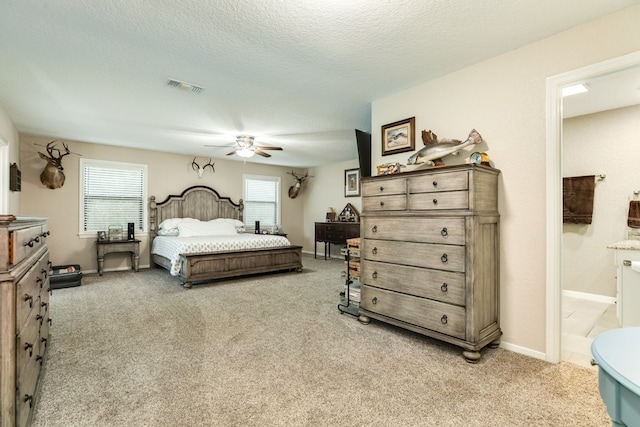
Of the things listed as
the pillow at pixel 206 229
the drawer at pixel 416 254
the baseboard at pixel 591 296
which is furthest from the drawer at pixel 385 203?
the pillow at pixel 206 229

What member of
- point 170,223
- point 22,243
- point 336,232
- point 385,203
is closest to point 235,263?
point 170,223

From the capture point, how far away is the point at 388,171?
3.14m

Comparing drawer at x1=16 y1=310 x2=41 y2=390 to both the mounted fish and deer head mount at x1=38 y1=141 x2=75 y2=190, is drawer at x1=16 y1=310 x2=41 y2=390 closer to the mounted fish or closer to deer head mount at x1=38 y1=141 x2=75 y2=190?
the mounted fish

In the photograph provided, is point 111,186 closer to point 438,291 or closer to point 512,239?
point 438,291

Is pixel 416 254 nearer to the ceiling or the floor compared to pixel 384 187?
nearer to the floor

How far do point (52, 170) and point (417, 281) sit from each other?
633cm

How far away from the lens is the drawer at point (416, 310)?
7.87 ft

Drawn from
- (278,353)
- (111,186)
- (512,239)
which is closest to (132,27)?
(278,353)

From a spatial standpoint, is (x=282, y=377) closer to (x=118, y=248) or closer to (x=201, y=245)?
(x=201, y=245)

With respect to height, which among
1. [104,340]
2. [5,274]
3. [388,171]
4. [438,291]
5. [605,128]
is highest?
[605,128]

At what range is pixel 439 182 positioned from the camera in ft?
8.32

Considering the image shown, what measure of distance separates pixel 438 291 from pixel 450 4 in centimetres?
210

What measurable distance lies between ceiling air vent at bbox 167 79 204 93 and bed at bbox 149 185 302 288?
2.55 metres

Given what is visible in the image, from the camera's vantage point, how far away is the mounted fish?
2641 mm
